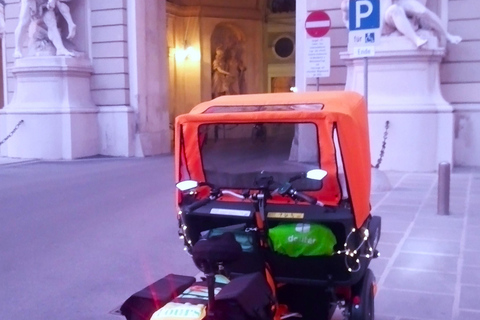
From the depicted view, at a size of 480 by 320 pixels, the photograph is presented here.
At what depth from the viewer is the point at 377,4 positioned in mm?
9422

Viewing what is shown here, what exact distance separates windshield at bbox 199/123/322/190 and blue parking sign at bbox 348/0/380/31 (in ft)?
16.5

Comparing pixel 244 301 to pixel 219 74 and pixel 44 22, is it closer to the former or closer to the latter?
pixel 44 22

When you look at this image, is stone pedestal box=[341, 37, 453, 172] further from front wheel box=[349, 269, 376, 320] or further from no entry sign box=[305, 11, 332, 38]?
front wheel box=[349, 269, 376, 320]

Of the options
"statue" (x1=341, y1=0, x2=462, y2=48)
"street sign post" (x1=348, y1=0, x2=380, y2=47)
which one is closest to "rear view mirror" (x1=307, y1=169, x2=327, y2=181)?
"street sign post" (x1=348, y1=0, x2=380, y2=47)

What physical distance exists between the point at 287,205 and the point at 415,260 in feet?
10.4

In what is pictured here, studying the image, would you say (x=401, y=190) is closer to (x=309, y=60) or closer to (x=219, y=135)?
(x=309, y=60)

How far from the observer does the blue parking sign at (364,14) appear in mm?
9430

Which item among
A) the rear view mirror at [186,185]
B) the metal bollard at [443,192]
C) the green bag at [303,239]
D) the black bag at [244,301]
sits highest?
the rear view mirror at [186,185]

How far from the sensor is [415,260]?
22.9 feet

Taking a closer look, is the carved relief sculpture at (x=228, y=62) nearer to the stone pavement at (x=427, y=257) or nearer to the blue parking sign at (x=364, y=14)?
the stone pavement at (x=427, y=257)

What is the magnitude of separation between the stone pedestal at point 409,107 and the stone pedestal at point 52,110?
8.04 meters

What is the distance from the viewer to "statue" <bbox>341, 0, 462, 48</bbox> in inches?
547

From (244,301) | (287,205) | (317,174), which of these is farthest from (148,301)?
(317,174)

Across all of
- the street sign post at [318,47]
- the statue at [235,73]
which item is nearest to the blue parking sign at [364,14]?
the street sign post at [318,47]
